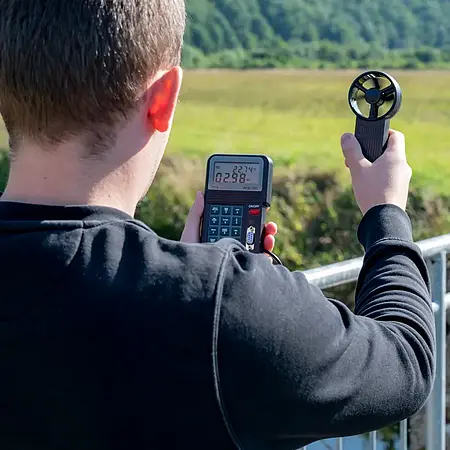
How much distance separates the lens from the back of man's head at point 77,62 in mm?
1109

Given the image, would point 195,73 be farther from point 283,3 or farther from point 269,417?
point 269,417

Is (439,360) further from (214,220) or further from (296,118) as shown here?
(296,118)

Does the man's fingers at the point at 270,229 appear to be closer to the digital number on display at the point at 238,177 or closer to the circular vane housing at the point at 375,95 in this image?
the digital number on display at the point at 238,177

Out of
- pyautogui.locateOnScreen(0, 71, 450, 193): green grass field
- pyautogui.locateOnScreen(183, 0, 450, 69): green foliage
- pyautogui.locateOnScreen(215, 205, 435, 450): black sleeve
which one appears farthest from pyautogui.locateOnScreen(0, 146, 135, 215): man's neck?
pyautogui.locateOnScreen(183, 0, 450, 69): green foliage

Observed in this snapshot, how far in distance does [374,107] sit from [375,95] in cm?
5

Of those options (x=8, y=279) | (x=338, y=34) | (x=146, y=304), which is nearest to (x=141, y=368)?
(x=146, y=304)

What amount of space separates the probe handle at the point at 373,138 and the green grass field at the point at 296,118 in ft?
22.9

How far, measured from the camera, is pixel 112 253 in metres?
1.09

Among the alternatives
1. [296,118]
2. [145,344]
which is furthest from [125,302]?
[296,118]

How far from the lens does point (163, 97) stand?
1.19m

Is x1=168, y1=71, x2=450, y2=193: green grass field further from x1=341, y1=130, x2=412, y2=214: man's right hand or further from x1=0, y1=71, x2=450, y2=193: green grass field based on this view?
x1=341, y1=130, x2=412, y2=214: man's right hand

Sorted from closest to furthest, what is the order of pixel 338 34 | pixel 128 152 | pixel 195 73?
1. pixel 128 152
2. pixel 195 73
3. pixel 338 34

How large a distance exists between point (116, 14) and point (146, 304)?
35cm

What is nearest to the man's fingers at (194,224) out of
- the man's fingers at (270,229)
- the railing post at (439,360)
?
the man's fingers at (270,229)
